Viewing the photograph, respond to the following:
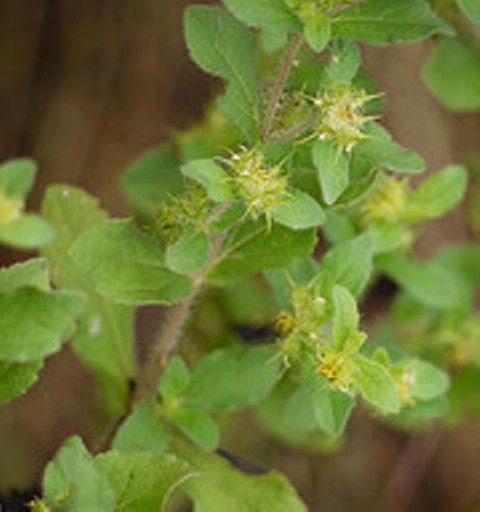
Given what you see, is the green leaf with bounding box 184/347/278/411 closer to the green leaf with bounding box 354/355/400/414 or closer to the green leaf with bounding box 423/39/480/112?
the green leaf with bounding box 354/355/400/414

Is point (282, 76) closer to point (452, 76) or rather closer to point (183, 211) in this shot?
point (183, 211)

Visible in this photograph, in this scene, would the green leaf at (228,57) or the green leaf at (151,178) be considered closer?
the green leaf at (228,57)

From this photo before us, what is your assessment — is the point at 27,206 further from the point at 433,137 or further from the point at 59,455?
the point at 59,455

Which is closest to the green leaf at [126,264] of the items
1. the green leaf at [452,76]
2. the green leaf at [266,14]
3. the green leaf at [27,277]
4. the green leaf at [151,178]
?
the green leaf at [27,277]

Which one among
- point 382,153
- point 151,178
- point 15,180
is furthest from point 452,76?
point 15,180

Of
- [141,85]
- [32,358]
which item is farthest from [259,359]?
[141,85]

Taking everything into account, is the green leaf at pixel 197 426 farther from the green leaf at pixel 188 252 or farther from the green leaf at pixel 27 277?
the green leaf at pixel 27 277

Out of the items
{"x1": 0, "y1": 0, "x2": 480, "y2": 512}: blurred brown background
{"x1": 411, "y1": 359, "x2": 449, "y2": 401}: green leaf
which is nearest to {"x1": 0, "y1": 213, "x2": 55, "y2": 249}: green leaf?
{"x1": 411, "y1": 359, "x2": 449, "y2": 401}: green leaf
